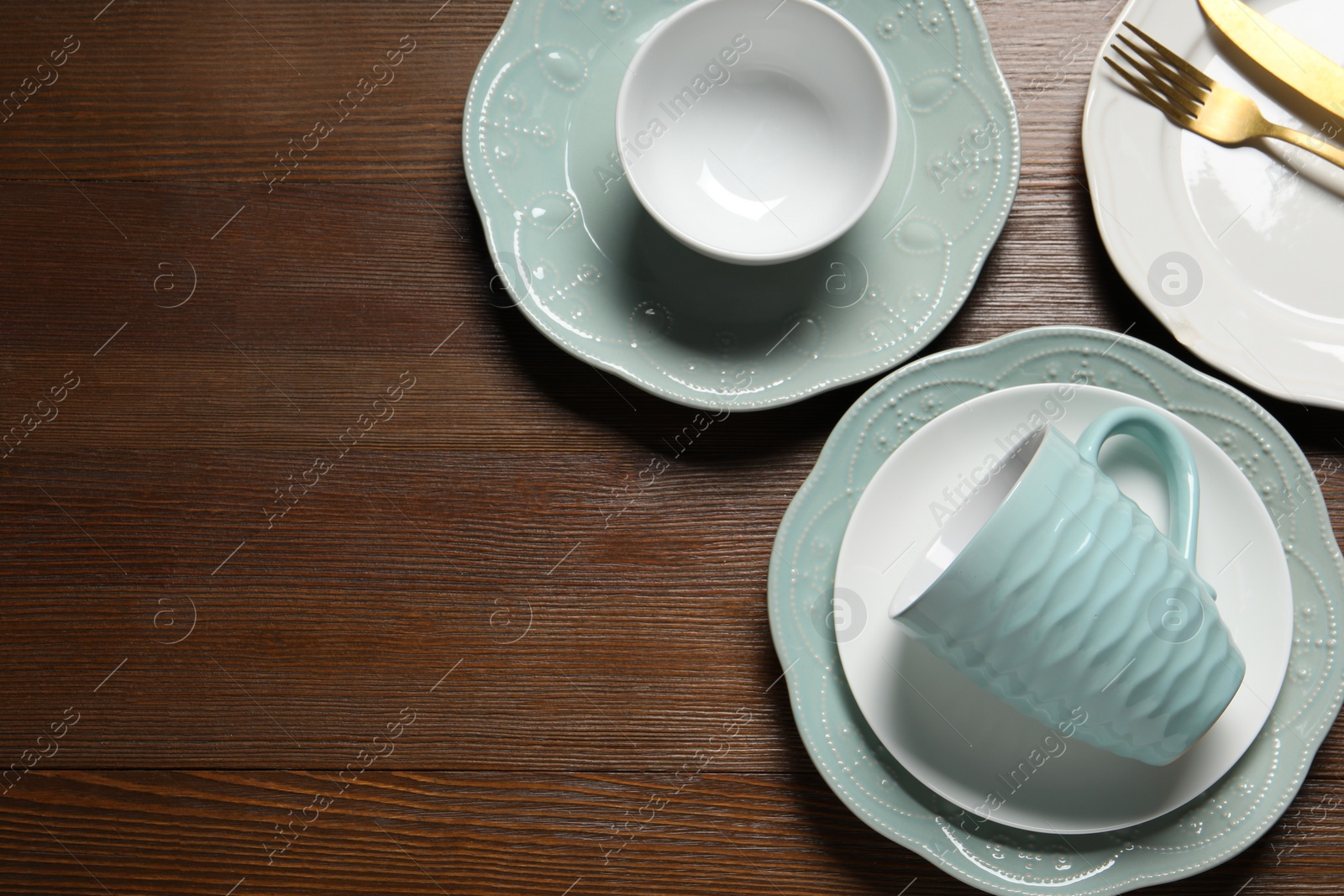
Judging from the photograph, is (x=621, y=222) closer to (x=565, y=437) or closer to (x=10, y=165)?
(x=565, y=437)

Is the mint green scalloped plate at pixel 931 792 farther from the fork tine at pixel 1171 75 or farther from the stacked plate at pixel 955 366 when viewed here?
the fork tine at pixel 1171 75

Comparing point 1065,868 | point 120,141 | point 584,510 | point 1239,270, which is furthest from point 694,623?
point 120,141

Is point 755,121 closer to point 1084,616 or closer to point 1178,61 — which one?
point 1178,61

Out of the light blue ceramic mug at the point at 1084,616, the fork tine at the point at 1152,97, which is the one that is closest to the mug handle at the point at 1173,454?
the light blue ceramic mug at the point at 1084,616

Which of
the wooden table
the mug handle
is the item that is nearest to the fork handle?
the wooden table

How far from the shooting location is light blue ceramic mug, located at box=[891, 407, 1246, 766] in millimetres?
404

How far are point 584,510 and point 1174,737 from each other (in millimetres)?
367

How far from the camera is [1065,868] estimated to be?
52cm

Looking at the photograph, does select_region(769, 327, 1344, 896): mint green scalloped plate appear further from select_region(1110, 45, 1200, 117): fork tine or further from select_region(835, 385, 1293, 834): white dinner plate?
select_region(1110, 45, 1200, 117): fork tine

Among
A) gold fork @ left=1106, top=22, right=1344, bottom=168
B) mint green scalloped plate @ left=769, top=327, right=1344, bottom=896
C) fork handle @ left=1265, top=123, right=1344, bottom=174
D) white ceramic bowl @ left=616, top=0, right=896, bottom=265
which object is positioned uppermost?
white ceramic bowl @ left=616, top=0, right=896, bottom=265

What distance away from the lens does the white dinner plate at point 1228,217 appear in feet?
1.80

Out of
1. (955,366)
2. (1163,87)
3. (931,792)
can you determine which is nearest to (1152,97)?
(1163,87)

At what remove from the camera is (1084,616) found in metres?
0.42

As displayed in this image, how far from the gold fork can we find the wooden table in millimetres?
49
